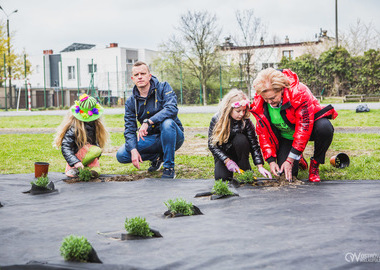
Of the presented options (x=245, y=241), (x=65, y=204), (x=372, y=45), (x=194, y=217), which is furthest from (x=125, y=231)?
(x=372, y=45)

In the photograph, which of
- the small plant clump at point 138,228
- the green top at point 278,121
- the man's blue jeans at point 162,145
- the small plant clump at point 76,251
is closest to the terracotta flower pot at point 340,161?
the green top at point 278,121

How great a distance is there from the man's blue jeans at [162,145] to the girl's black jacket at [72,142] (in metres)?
0.39

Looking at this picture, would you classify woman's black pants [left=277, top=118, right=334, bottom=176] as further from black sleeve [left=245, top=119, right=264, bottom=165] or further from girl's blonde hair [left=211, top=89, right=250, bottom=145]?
girl's blonde hair [left=211, top=89, right=250, bottom=145]

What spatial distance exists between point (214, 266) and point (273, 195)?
173 centimetres

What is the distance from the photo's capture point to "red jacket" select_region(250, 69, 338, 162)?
161 inches

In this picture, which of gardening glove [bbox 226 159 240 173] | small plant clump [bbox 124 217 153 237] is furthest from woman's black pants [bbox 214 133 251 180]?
small plant clump [bbox 124 217 153 237]

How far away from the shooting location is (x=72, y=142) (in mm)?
4980

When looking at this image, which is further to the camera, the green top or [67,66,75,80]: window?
[67,66,75,80]: window

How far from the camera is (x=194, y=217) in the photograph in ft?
9.75

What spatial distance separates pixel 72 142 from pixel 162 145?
3.43 feet

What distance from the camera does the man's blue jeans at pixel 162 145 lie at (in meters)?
4.82

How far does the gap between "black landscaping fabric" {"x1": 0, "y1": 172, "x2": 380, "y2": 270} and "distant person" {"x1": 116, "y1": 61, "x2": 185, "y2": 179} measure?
26.2 inches

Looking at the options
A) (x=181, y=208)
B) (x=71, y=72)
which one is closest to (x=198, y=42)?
(x=71, y=72)

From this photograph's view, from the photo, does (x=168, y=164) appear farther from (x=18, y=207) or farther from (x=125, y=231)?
(x=125, y=231)
